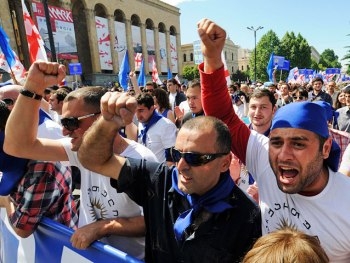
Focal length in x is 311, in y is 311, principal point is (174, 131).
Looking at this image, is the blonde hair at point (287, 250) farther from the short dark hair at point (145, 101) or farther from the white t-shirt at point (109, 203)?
the short dark hair at point (145, 101)

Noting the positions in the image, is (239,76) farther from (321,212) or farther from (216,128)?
(321,212)

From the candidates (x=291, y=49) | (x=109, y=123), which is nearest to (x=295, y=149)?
(x=109, y=123)

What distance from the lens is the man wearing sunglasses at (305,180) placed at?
1.43 m

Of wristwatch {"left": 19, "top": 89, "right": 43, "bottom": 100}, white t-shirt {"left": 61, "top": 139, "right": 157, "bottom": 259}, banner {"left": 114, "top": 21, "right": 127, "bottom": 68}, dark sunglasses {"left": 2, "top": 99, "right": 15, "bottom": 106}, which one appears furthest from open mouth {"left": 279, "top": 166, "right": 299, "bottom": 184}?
banner {"left": 114, "top": 21, "right": 127, "bottom": 68}

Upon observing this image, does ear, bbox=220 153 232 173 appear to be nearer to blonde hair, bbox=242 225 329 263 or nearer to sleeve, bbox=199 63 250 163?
sleeve, bbox=199 63 250 163

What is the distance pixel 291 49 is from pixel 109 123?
62212 millimetres

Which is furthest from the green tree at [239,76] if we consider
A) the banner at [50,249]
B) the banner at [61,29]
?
the banner at [50,249]

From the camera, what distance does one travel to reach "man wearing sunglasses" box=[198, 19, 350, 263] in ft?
4.71

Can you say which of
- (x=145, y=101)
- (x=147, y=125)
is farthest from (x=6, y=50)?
(x=147, y=125)

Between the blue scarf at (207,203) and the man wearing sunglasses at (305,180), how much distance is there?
0.27 meters

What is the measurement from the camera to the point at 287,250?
44.5 inches

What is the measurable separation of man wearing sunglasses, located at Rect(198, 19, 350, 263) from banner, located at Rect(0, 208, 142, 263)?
81 cm

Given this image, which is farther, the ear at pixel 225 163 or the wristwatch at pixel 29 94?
the wristwatch at pixel 29 94

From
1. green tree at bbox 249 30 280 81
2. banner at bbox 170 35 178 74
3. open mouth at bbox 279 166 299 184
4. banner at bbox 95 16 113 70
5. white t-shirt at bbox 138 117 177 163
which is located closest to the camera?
open mouth at bbox 279 166 299 184
